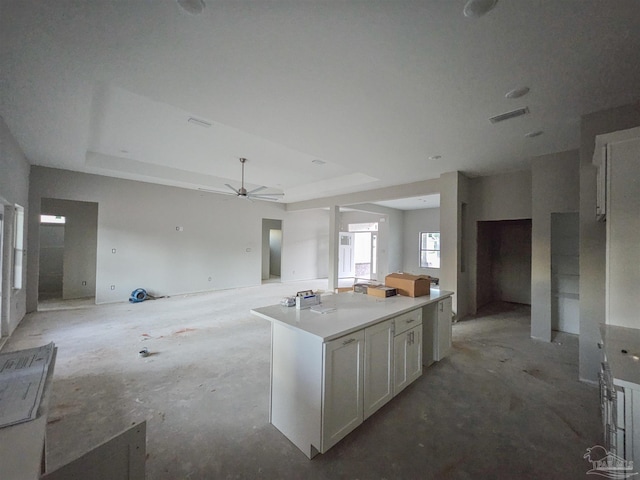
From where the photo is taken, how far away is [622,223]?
1.90m

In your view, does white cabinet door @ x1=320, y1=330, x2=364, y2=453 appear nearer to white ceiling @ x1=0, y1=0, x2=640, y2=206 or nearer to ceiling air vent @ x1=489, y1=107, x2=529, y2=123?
white ceiling @ x1=0, y1=0, x2=640, y2=206

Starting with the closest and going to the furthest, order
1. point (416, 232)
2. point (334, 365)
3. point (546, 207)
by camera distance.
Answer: point (334, 365) → point (546, 207) → point (416, 232)

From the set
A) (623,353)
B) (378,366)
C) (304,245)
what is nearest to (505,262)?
A: (623,353)

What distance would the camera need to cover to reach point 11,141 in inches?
133

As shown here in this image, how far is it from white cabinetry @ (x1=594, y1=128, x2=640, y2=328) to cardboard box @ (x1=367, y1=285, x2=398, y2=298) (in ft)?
5.56

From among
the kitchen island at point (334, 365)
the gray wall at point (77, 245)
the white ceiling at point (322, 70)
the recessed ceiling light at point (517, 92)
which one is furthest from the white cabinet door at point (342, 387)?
the gray wall at point (77, 245)

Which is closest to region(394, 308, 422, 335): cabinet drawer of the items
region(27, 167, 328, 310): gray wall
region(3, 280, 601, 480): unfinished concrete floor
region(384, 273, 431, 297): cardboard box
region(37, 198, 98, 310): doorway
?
region(384, 273, 431, 297): cardboard box

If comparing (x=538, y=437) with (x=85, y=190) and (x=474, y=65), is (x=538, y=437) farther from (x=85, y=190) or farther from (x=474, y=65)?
(x=85, y=190)

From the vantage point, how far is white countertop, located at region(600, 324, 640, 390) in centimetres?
120

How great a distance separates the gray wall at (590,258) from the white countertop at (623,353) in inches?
39.4

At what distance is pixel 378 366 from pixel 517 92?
2.70 meters

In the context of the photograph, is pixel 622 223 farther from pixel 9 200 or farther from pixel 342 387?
pixel 9 200

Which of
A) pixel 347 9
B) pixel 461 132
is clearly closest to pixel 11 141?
pixel 347 9

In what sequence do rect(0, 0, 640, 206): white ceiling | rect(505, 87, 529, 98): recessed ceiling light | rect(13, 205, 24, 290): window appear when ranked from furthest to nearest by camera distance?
rect(13, 205, 24, 290): window < rect(505, 87, 529, 98): recessed ceiling light < rect(0, 0, 640, 206): white ceiling
